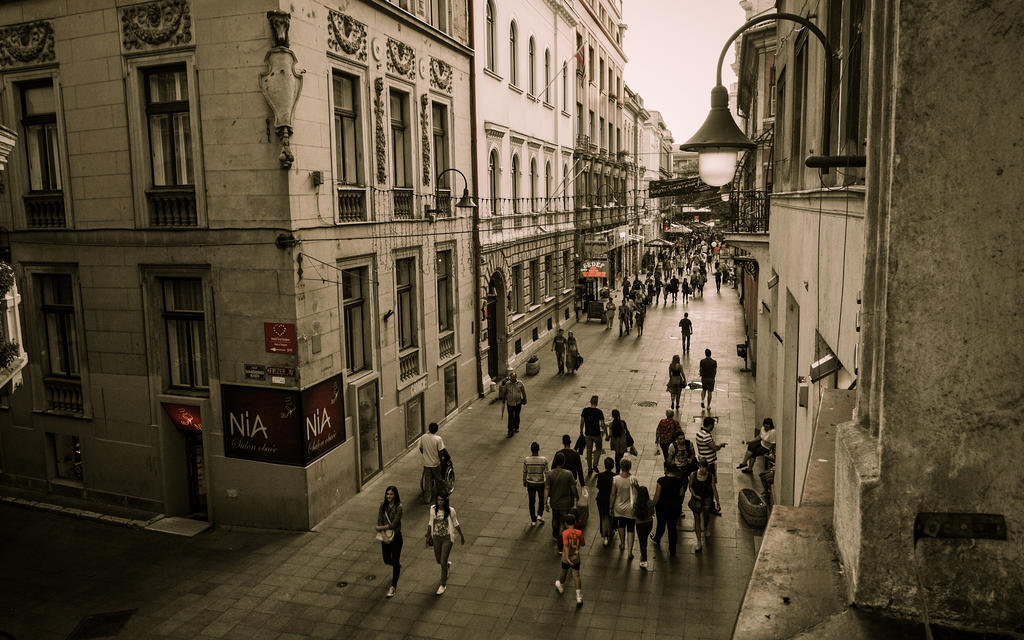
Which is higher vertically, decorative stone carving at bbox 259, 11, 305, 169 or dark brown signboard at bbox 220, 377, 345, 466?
decorative stone carving at bbox 259, 11, 305, 169

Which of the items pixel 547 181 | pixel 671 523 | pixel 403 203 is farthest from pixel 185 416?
pixel 547 181

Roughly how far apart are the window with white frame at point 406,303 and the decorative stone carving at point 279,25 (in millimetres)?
6244

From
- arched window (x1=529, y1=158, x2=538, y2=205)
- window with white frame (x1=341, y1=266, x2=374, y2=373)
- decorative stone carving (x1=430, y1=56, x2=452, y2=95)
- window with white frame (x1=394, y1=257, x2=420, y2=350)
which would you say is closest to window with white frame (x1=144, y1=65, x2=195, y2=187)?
window with white frame (x1=341, y1=266, x2=374, y2=373)

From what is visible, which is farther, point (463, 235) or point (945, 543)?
point (463, 235)

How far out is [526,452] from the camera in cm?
1766

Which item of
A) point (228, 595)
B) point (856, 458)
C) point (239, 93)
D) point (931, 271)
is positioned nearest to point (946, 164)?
point (931, 271)

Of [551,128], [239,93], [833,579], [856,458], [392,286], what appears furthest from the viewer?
[551,128]

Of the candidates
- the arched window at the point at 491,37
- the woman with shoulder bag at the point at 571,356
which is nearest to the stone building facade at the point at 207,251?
the arched window at the point at 491,37

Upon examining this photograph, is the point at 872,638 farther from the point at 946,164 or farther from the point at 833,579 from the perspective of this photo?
the point at 946,164

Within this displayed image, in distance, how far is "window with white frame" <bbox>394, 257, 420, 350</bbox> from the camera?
58.9 feet

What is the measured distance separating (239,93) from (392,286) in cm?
571

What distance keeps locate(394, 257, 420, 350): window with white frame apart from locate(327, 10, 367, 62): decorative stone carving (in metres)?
5.00

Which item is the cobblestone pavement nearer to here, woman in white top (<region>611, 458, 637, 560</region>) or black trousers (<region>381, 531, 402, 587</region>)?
black trousers (<region>381, 531, 402, 587</region>)

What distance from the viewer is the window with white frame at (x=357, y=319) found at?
15.5m
